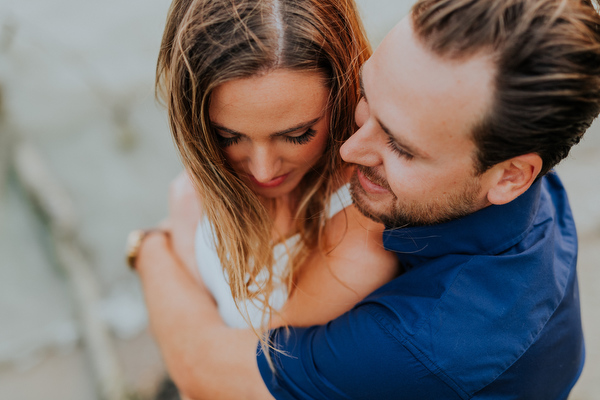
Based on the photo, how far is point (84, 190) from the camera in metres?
4.22

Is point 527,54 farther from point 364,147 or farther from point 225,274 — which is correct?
point 225,274

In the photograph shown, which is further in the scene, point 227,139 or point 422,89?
point 227,139

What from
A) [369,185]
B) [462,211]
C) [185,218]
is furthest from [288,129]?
[185,218]

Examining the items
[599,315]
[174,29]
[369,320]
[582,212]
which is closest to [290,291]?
[369,320]

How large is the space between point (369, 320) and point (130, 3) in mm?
4254

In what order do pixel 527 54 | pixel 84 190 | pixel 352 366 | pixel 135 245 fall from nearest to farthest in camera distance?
1. pixel 527 54
2. pixel 352 366
3. pixel 135 245
4. pixel 84 190

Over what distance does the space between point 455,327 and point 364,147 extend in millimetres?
567

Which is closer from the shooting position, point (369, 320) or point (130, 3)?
point (369, 320)

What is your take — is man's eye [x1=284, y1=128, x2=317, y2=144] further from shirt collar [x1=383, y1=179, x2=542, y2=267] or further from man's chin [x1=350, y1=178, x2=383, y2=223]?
shirt collar [x1=383, y1=179, x2=542, y2=267]

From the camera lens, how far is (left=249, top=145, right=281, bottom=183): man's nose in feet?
5.37

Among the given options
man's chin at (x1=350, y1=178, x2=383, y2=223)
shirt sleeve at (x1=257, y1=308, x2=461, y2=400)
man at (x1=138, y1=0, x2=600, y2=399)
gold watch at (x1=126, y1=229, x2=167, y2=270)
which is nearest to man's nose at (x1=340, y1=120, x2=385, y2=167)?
man at (x1=138, y1=0, x2=600, y2=399)

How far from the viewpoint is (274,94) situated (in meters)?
1.49

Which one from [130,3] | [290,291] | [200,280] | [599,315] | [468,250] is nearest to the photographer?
[468,250]

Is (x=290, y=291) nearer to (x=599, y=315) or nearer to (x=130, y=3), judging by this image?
(x=599, y=315)
